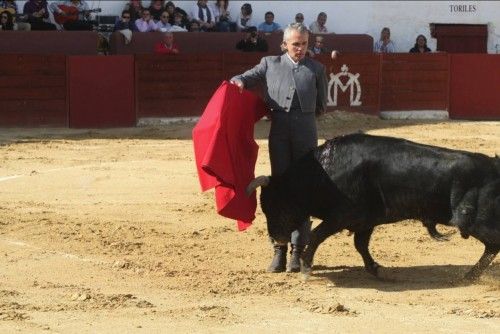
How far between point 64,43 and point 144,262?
996cm

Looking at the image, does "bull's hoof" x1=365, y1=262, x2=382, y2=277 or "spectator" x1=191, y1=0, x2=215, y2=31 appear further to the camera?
"spectator" x1=191, y1=0, x2=215, y2=31

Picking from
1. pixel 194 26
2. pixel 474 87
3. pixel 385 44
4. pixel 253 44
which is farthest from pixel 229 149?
pixel 385 44

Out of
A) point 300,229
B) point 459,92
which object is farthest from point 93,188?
point 459,92

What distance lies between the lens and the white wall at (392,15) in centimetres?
1922

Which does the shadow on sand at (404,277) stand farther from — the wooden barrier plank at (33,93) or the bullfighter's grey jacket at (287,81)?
the wooden barrier plank at (33,93)

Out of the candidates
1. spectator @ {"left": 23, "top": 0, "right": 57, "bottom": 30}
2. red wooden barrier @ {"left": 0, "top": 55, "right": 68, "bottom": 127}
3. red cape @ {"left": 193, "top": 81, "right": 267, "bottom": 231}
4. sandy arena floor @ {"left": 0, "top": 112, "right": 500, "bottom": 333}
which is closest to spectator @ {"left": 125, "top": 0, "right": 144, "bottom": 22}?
spectator @ {"left": 23, "top": 0, "right": 57, "bottom": 30}

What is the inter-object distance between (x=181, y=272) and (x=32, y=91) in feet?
29.0

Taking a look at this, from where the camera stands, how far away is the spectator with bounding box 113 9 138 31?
55.4 ft

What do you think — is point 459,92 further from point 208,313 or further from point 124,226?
point 208,313

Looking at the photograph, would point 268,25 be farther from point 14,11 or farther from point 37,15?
point 14,11

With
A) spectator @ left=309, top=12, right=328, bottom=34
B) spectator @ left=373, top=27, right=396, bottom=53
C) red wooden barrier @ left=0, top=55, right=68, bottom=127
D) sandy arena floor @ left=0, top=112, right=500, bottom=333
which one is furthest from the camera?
spectator @ left=309, top=12, right=328, bottom=34

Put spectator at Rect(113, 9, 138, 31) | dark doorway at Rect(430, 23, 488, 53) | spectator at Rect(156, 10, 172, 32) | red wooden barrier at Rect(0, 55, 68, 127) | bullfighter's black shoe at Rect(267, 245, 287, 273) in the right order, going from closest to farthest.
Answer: bullfighter's black shoe at Rect(267, 245, 287, 273) → red wooden barrier at Rect(0, 55, 68, 127) → spectator at Rect(113, 9, 138, 31) → spectator at Rect(156, 10, 172, 32) → dark doorway at Rect(430, 23, 488, 53)

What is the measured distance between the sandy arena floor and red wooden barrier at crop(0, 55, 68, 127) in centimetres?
406

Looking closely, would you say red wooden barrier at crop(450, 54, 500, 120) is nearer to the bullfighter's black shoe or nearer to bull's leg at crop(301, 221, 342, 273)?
the bullfighter's black shoe
